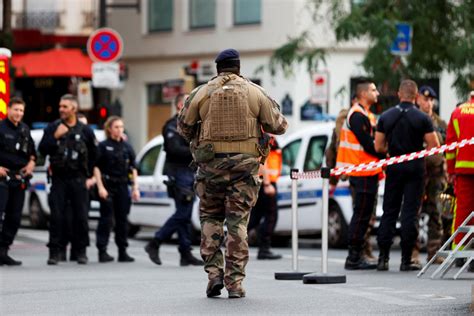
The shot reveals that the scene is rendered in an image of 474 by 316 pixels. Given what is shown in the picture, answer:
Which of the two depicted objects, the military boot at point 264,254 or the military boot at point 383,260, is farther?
the military boot at point 264,254

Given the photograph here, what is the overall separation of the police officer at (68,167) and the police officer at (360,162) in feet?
9.94

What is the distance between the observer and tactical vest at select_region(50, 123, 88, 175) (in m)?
17.1

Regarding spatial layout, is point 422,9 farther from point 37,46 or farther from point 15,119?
point 37,46

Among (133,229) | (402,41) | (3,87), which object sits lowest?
(133,229)

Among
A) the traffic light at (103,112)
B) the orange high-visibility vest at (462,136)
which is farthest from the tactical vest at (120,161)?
the traffic light at (103,112)

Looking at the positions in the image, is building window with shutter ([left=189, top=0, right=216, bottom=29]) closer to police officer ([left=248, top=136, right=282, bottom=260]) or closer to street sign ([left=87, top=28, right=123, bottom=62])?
street sign ([left=87, top=28, right=123, bottom=62])

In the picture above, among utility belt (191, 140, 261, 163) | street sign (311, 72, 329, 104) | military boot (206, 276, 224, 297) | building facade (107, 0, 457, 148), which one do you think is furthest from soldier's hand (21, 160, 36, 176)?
building facade (107, 0, 457, 148)

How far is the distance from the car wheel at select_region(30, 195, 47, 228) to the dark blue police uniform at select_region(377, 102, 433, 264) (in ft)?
40.6

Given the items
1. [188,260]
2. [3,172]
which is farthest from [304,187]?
[3,172]

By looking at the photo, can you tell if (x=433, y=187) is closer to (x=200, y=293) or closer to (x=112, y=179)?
(x=112, y=179)

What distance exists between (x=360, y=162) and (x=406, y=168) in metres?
0.71

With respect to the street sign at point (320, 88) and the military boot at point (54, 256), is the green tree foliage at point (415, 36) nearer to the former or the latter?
the street sign at point (320, 88)

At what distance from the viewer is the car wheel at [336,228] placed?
2036 centimetres

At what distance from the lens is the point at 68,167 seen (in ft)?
56.3
